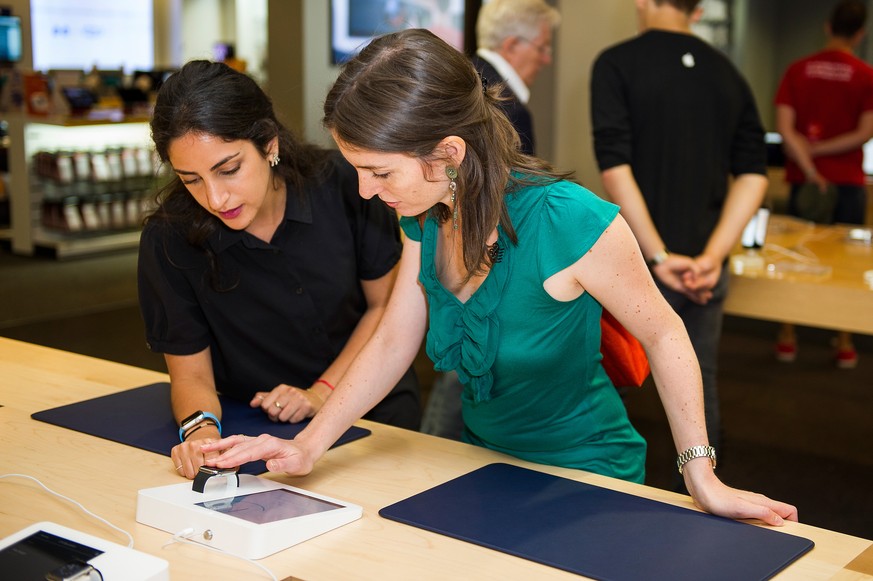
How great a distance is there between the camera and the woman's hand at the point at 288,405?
79.9 inches

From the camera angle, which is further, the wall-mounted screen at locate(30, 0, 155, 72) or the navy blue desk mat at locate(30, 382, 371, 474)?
the wall-mounted screen at locate(30, 0, 155, 72)

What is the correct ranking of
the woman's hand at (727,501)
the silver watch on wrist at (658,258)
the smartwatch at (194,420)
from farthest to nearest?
the silver watch on wrist at (658,258) < the smartwatch at (194,420) < the woman's hand at (727,501)

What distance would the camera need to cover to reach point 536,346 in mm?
1754

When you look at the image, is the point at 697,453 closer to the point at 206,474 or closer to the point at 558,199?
the point at 558,199

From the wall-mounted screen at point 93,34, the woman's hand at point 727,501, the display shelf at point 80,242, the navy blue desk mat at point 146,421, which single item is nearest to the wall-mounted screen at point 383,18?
the wall-mounted screen at point 93,34

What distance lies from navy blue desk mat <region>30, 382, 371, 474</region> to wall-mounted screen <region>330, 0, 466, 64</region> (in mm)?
5455

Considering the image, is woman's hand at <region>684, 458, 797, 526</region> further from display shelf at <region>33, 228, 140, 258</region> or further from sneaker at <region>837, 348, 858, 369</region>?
display shelf at <region>33, 228, 140, 258</region>

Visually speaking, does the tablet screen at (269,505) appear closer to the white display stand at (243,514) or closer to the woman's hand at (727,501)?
the white display stand at (243,514)

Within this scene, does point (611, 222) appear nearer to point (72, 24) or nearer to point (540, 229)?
point (540, 229)

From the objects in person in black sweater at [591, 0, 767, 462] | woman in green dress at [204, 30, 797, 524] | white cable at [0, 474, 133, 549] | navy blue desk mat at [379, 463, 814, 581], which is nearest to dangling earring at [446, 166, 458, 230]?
woman in green dress at [204, 30, 797, 524]

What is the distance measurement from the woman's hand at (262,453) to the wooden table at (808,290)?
208cm

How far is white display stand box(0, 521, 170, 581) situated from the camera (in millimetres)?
→ 1286

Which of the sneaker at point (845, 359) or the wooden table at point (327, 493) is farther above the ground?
the wooden table at point (327, 493)

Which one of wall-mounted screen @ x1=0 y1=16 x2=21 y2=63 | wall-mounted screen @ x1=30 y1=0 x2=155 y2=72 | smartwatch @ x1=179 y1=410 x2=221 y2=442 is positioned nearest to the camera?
smartwatch @ x1=179 y1=410 x2=221 y2=442
